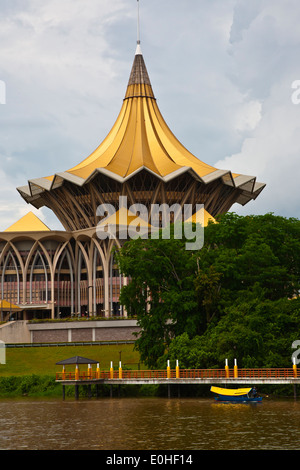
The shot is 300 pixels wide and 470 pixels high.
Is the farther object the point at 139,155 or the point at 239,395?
the point at 139,155

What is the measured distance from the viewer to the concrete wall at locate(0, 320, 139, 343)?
76375 millimetres

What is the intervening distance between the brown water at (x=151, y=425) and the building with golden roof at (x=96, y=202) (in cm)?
5173

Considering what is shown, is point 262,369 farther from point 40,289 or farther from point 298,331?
point 40,289

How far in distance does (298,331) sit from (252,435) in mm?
17275

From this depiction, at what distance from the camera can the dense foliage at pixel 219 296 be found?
46562 mm

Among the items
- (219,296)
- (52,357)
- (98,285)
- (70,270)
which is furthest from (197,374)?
(70,270)

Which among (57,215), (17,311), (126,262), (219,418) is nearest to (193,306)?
(126,262)

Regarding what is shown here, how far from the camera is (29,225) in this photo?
99062 millimetres

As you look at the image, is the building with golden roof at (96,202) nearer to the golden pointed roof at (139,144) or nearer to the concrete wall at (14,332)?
the golden pointed roof at (139,144)

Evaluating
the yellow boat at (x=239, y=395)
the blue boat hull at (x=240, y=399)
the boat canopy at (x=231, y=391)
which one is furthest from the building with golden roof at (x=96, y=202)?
the blue boat hull at (x=240, y=399)

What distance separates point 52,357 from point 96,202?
38599 millimetres

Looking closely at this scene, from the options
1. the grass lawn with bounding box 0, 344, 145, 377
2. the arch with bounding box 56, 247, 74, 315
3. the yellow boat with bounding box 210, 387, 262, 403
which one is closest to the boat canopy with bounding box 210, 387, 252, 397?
the yellow boat with bounding box 210, 387, 262, 403

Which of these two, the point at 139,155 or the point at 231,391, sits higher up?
the point at 139,155

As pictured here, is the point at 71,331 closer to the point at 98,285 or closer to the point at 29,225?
the point at 98,285
